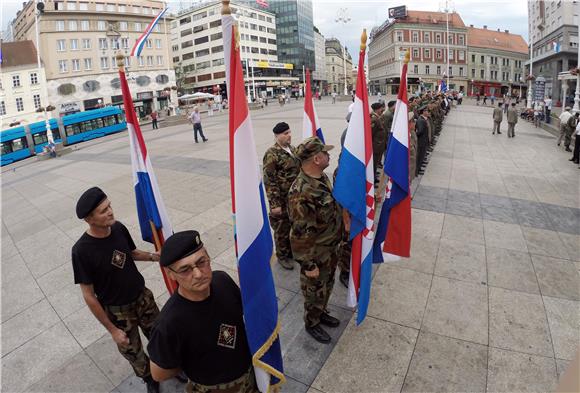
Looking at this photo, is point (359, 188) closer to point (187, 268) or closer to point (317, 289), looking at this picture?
point (317, 289)

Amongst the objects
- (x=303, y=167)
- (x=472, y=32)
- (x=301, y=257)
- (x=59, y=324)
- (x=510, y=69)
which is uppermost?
(x=472, y=32)

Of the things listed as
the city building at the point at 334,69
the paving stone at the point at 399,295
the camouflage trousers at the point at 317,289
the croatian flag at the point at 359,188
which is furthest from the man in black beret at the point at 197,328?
the city building at the point at 334,69

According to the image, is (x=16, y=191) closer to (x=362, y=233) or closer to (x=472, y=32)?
(x=362, y=233)

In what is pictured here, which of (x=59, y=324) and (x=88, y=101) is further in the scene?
(x=88, y=101)

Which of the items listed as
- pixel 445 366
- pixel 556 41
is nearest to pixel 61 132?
pixel 445 366

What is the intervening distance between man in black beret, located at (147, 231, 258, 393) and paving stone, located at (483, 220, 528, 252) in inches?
196

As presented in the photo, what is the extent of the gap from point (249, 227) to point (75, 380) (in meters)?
2.65

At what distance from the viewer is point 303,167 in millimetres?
3295

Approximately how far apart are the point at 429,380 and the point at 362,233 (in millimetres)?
1461

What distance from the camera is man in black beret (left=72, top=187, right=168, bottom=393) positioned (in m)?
2.65

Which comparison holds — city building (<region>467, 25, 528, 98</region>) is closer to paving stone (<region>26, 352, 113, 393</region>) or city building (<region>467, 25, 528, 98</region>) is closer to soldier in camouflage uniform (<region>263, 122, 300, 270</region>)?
soldier in camouflage uniform (<region>263, 122, 300, 270</region>)

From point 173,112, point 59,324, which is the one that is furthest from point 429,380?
point 173,112

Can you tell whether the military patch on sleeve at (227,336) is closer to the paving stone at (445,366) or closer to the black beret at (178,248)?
the black beret at (178,248)

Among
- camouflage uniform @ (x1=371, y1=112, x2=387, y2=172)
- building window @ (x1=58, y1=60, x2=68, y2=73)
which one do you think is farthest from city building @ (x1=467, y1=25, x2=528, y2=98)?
camouflage uniform @ (x1=371, y1=112, x2=387, y2=172)
